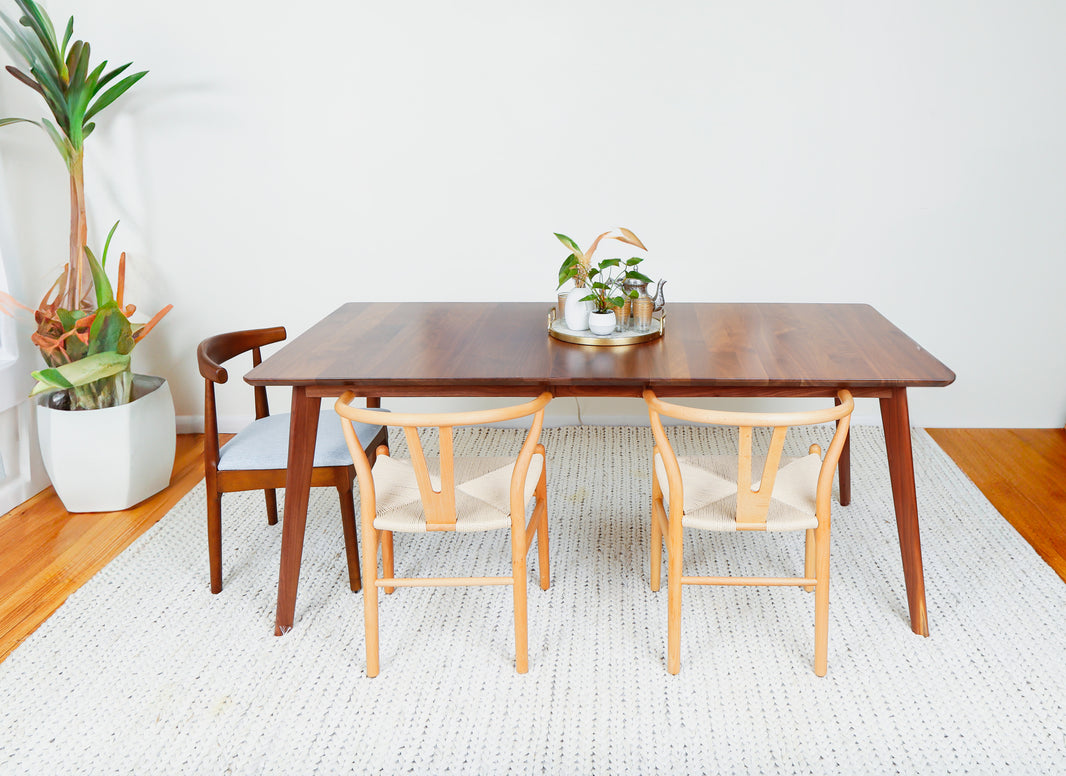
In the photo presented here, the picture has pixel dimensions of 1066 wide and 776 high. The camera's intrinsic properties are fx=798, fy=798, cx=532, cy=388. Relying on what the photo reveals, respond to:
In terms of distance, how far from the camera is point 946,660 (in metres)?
2.07

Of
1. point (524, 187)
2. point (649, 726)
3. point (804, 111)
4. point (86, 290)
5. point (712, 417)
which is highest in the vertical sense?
point (804, 111)

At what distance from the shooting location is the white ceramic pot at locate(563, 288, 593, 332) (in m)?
2.39

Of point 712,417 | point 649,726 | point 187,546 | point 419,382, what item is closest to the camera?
point 712,417

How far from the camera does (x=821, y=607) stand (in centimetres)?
198

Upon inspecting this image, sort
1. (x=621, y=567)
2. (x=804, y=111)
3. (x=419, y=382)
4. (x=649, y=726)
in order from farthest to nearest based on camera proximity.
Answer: (x=804, y=111), (x=621, y=567), (x=419, y=382), (x=649, y=726)

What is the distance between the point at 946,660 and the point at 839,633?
263mm

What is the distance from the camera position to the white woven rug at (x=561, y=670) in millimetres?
1786

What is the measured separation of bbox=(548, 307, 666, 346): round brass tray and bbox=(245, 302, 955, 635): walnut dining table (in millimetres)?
21

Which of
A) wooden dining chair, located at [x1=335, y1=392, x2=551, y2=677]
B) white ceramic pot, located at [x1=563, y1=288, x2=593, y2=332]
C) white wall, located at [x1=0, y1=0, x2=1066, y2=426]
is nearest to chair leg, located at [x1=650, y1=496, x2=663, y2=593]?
wooden dining chair, located at [x1=335, y1=392, x2=551, y2=677]

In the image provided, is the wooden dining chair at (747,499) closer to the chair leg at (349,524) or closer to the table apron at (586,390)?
the table apron at (586,390)

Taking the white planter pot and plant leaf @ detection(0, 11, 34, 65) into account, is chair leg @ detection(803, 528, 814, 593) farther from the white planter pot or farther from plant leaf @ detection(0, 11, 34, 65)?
plant leaf @ detection(0, 11, 34, 65)

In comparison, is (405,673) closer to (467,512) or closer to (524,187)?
(467,512)

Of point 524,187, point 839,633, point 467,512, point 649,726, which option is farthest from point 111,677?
point 524,187

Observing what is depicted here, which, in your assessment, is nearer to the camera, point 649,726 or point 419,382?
point 649,726
